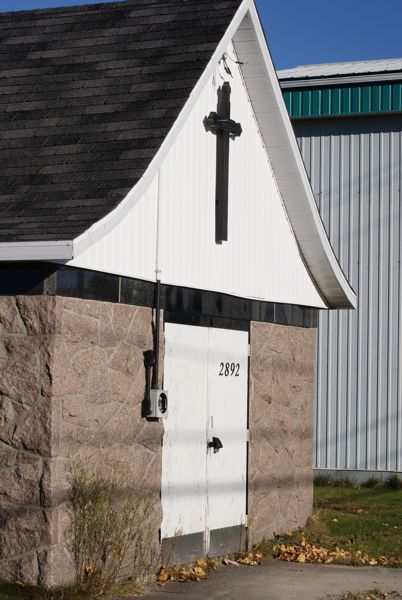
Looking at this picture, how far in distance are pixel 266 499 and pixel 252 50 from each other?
15.5 ft

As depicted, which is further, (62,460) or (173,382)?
(173,382)

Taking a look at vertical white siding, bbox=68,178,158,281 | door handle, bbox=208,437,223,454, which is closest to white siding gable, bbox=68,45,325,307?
vertical white siding, bbox=68,178,158,281

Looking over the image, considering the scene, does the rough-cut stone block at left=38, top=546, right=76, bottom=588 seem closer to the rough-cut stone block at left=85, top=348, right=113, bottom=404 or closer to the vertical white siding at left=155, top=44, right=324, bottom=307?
the rough-cut stone block at left=85, top=348, right=113, bottom=404

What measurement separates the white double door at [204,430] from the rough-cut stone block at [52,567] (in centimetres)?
187

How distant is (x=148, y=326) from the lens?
411 inches

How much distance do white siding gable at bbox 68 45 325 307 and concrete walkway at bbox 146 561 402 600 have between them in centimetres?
264

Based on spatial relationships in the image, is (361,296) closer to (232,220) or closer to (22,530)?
(232,220)

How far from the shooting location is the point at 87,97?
10.5 m

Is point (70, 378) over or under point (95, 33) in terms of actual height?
under

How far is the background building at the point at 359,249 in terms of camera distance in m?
19.1

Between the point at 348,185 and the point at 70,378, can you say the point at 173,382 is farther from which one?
the point at 348,185

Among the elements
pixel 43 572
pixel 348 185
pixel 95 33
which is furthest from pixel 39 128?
pixel 348 185

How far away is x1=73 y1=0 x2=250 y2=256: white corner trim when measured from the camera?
876 centimetres

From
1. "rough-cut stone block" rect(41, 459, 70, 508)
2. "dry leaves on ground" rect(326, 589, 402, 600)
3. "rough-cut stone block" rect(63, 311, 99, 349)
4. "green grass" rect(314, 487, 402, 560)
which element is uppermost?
"rough-cut stone block" rect(63, 311, 99, 349)
